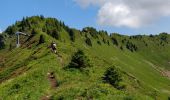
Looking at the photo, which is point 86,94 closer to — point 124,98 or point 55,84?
point 124,98

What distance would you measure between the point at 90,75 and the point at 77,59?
4.51 metres

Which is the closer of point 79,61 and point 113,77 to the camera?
point 113,77

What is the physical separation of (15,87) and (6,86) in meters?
2.33

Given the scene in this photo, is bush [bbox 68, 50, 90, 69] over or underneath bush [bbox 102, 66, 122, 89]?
over

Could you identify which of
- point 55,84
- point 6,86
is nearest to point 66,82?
point 55,84

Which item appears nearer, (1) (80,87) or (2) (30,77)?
(1) (80,87)

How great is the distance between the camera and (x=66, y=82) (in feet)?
155

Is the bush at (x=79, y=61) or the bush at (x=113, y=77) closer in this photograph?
the bush at (x=113, y=77)

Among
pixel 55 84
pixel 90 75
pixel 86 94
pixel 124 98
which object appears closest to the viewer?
pixel 124 98

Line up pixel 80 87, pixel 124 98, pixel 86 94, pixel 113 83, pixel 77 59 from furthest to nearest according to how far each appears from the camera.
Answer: pixel 77 59 → pixel 113 83 → pixel 80 87 → pixel 86 94 → pixel 124 98

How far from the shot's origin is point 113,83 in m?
45.2

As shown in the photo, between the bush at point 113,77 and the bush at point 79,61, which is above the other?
the bush at point 79,61

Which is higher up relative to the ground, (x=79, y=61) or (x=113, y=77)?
(x=79, y=61)

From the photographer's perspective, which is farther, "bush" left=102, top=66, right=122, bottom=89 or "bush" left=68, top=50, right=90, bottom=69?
"bush" left=68, top=50, right=90, bottom=69
